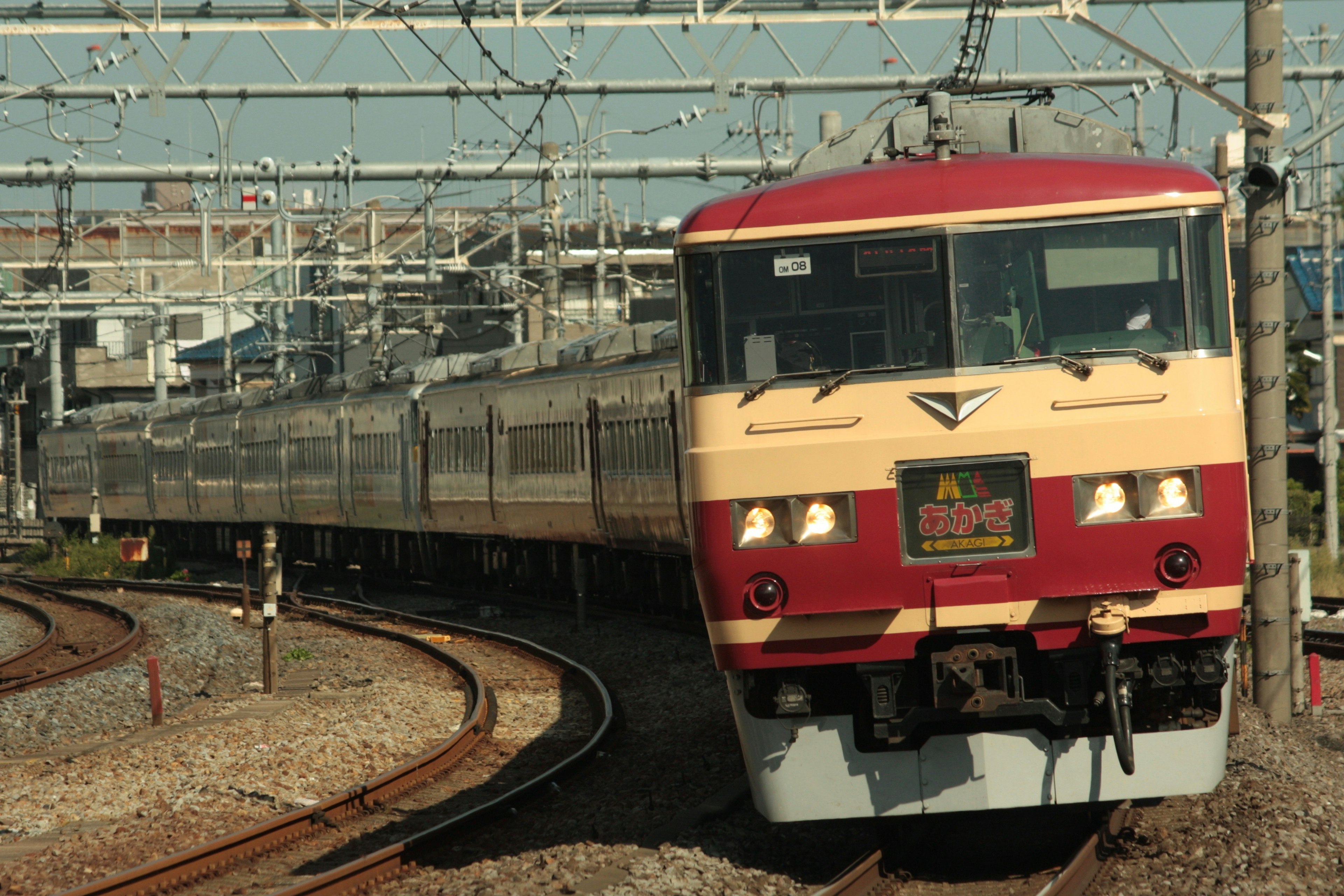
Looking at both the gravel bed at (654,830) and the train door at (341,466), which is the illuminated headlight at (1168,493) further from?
the train door at (341,466)

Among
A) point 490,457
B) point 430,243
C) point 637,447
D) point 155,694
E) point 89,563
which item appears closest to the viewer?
point 155,694

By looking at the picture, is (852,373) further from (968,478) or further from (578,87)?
(578,87)

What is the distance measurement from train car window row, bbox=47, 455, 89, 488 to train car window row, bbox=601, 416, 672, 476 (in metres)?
28.0

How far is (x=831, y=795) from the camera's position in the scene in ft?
21.3

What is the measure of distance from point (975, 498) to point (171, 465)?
106 ft

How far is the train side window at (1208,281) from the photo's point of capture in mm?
6402

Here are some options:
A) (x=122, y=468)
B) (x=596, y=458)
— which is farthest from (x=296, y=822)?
(x=122, y=468)

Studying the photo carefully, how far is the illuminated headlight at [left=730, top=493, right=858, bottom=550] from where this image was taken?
636 cm

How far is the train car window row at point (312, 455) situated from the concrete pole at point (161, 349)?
556 centimetres

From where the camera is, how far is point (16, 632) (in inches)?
822

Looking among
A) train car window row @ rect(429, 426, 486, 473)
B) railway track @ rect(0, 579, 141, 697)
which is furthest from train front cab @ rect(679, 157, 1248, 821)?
train car window row @ rect(429, 426, 486, 473)

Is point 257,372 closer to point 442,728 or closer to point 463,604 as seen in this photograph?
point 463,604

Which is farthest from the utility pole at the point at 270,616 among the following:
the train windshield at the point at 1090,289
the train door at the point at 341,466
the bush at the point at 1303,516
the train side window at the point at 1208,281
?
the bush at the point at 1303,516

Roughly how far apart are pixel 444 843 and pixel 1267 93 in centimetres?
686
